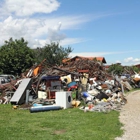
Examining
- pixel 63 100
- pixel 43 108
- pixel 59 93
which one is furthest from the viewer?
pixel 59 93

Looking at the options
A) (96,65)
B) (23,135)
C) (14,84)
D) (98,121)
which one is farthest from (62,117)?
(96,65)

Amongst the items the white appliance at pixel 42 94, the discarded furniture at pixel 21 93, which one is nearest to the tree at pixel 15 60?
the discarded furniture at pixel 21 93

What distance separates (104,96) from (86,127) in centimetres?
768

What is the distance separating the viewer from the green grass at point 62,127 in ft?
24.2

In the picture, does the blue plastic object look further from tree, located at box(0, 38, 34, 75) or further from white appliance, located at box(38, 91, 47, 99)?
tree, located at box(0, 38, 34, 75)

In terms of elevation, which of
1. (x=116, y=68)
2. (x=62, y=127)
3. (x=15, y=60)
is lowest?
(x=62, y=127)

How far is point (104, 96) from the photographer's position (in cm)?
1617

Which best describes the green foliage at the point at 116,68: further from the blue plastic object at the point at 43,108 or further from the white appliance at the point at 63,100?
the blue plastic object at the point at 43,108

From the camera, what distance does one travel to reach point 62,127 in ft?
28.8

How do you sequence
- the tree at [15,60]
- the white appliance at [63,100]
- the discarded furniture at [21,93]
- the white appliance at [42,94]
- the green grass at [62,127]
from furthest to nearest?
the tree at [15,60] → the white appliance at [42,94] → the discarded furniture at [21,93] → the white appliance at [63,100] → the green grass at [62,127]

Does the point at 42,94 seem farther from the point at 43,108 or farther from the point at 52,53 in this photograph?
the point at 52,53

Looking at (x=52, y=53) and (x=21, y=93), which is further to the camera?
(x=52, y=53)

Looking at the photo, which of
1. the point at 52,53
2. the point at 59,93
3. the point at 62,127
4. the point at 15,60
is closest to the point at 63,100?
the point at 59,93

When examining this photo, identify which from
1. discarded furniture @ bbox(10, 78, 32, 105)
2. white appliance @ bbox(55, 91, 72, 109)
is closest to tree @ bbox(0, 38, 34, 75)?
discarded furniture @ bbox(10, 78, 32, 105)
